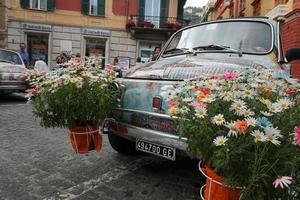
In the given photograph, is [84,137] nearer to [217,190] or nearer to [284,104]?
[217,190]

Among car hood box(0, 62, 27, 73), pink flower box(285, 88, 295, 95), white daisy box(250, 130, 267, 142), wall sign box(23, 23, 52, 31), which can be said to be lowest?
white daisy box(250, 130, 267, 142)

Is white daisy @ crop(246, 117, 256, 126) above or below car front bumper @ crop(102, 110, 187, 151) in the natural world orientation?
above

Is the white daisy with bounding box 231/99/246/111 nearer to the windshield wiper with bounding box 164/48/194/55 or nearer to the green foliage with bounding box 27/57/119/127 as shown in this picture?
the green foliage with bounding box 27/57/119/127

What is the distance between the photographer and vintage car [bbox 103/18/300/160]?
11.8 feet

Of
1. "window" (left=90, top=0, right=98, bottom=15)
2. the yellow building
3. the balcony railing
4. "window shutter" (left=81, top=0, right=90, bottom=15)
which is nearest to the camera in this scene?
the yellow building

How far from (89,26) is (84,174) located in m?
19.6

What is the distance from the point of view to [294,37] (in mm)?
10281

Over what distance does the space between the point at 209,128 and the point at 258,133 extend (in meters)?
0.34

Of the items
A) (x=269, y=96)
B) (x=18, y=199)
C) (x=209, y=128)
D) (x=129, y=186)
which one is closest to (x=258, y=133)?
(x=209, y=128)

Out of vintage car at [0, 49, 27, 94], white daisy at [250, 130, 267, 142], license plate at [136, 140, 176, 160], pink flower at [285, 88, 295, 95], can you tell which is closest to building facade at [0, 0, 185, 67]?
vintage car at [0, 49, 27, 94]

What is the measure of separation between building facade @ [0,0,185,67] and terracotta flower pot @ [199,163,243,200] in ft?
65.7

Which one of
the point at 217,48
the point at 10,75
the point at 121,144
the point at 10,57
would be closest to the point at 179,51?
the point at 217,48

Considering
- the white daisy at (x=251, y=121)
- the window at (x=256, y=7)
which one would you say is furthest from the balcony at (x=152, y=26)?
the white daisy at (x=251, y=121)

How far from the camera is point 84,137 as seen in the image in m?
3.92
